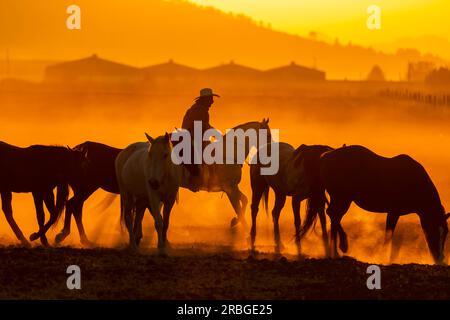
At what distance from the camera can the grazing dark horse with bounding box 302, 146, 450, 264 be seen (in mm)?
20172

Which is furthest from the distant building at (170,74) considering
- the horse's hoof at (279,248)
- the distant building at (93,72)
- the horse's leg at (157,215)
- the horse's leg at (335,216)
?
the horse's leg at (157,215)

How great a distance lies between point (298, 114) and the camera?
154500 millimetres

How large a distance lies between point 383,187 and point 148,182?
430 centimetres

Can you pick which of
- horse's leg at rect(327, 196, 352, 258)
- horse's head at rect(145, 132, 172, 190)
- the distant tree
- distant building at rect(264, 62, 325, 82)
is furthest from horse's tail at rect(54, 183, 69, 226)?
distant building at rect(264, 62, 325, 82)

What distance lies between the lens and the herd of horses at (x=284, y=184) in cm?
1994

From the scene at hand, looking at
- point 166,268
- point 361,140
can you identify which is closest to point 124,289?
point 166,268

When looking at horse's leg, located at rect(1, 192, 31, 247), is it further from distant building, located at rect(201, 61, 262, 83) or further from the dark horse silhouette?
distant building, located at rect(201, 61, 262, 83)

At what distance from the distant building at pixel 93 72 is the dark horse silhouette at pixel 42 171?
16056cm

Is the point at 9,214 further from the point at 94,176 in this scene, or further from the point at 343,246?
the point at 343,246

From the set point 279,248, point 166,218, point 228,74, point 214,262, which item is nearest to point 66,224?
point 166,218

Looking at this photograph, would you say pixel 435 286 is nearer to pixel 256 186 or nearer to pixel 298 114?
pixel 256 186

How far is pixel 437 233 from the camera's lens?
20078 mm

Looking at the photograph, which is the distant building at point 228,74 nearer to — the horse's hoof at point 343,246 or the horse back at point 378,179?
the horse back at point 378,179
